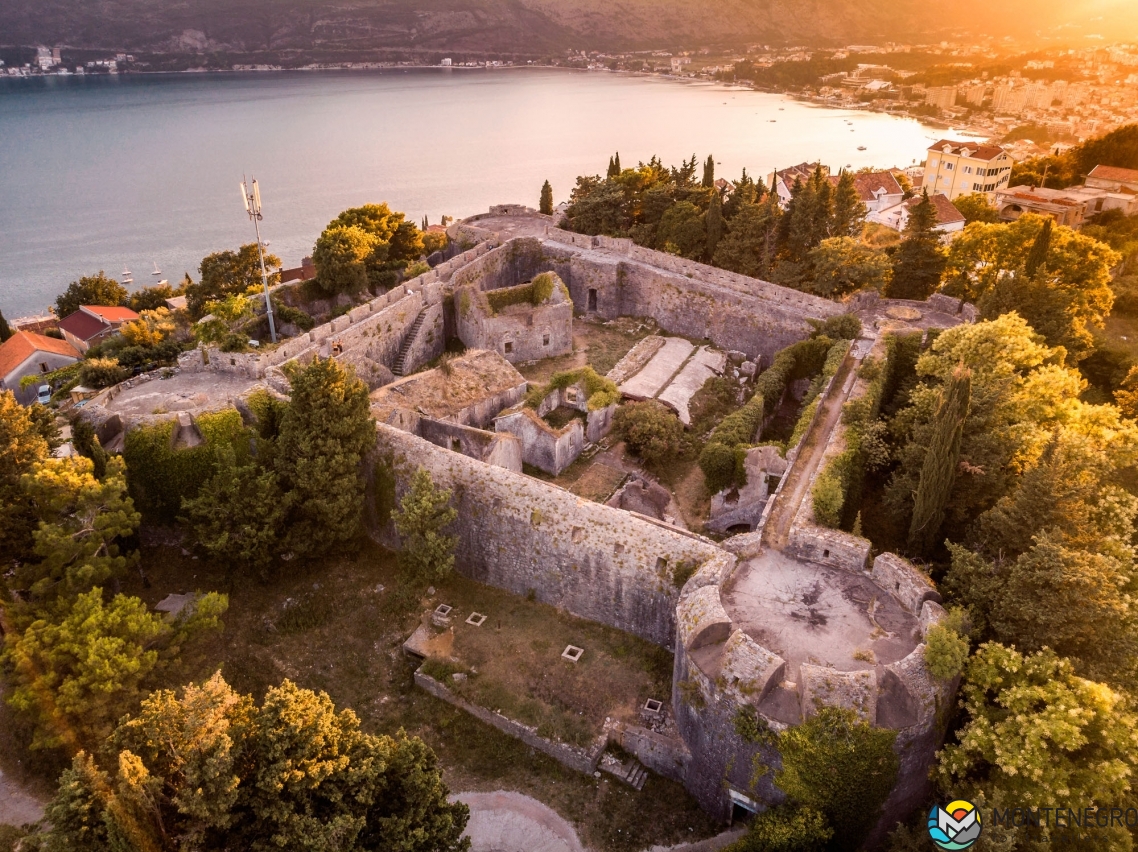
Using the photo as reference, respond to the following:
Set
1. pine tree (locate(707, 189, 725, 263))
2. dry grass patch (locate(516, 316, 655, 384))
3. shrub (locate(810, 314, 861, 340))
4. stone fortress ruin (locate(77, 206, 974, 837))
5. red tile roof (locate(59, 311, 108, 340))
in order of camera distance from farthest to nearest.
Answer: red tile roof (locate(59, 311, 108, 340)) < pine tree (locate(707, 189, 725, 263)) < dry grass patch (locate(516, 316, 655, 384)) < shrub (locate(810, 314, 861, 340)) < stone fortress ruin (locate(77, 206, 974, 837))

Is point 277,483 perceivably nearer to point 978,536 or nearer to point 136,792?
point 136,792

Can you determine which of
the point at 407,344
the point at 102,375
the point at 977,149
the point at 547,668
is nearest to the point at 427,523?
the point at 547,668

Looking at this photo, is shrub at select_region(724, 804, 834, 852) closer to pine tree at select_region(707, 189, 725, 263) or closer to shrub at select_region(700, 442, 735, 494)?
shrub at select_region(700, 442, 735, 494)

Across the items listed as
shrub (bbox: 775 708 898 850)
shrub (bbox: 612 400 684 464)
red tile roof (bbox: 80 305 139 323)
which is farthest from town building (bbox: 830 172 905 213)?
red tile roof (bbox: 80 305 139 323)

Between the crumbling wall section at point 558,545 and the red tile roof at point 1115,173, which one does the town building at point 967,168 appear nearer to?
the red tile roof at point 1115,173

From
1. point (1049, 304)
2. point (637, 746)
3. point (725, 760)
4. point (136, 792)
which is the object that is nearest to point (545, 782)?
point (637, 746)

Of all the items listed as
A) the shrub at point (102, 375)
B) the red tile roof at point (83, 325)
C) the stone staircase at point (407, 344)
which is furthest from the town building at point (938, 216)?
the red tile roof at point (83, 325)
